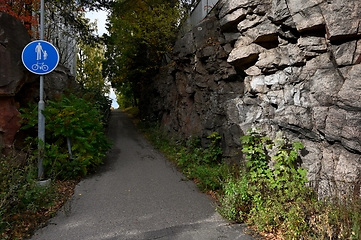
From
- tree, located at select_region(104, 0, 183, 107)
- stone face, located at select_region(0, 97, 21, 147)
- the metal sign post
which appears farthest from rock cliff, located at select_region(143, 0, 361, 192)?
stone face, located at select_region(0, 97, 21, 147)

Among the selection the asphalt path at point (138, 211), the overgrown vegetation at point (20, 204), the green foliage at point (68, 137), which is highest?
the green foliage at point (68, 137)

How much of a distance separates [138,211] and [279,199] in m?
2.64

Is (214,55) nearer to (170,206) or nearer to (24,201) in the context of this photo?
(170,206)

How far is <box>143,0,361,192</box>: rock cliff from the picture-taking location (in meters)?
4.58

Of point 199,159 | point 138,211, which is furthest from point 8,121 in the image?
point 199,159

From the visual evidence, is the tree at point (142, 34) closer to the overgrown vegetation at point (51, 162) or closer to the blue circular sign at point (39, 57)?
the overgrown vegetation at point (51, 162)

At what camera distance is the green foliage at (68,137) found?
644 cm

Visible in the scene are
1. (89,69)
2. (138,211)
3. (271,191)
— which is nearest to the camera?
(271,191)

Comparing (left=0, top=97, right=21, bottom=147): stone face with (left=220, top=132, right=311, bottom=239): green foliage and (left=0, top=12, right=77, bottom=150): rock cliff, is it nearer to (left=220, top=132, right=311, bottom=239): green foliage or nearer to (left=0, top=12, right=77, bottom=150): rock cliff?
(left=0, top=12, right=77, bottom=150): rock cliff

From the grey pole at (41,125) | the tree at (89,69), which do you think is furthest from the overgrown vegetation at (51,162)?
the tree at (89,69)

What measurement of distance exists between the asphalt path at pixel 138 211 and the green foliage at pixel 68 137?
0.56 m

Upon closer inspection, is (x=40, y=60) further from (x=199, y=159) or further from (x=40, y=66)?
(x=199, y=159)

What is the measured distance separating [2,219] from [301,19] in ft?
21.4

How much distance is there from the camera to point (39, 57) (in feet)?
19.2
